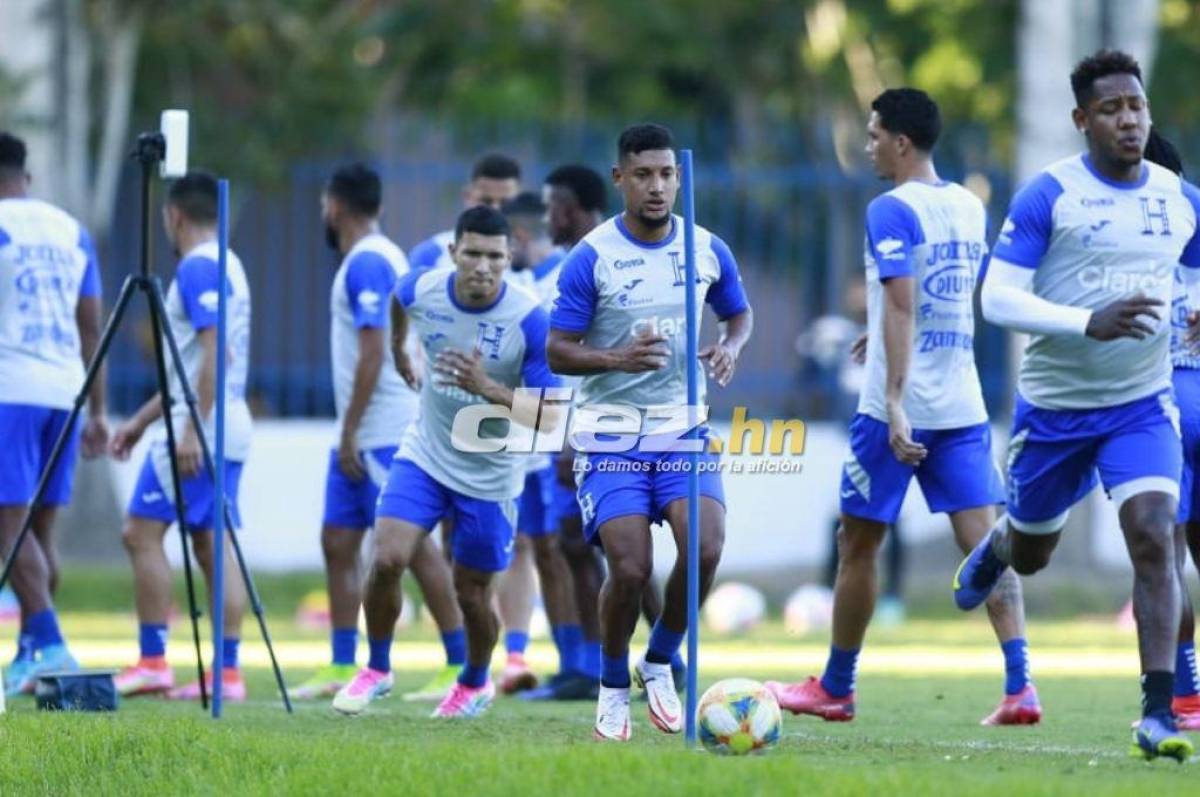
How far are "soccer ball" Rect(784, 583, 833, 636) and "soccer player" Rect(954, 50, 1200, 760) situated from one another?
9732mm

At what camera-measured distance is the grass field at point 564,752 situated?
833 cm

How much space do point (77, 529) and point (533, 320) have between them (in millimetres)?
12115

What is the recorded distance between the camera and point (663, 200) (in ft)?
33.8

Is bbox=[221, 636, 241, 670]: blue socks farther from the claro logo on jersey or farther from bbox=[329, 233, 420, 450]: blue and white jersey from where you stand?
the claro logo on jersey

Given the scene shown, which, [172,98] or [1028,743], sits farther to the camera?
[172,98]

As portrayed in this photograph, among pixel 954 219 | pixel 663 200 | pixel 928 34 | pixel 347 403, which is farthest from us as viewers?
pixel 928 34

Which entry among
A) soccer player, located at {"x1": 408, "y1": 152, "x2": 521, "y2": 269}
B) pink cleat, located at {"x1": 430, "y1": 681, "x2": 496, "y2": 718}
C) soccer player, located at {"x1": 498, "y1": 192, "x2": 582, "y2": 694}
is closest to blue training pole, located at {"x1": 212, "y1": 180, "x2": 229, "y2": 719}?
pink cleat, located at {"x1": 430, "y1": 681, "x2": 496, "y2": 718}

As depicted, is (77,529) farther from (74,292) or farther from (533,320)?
(533,320)

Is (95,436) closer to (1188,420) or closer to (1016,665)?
(1016,665)

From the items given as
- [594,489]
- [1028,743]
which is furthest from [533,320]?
[1028,743]

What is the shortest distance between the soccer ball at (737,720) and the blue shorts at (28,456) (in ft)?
→ 15.4

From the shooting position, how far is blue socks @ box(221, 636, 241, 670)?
13.1m

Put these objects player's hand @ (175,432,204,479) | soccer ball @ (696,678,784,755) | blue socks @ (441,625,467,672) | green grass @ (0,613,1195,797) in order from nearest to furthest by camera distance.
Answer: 1. green grass @ (0,613,1195,797)
2. soccer ball @ (696,678,784,755)
3. player's hand @ (175,432,204,479)
4. blue socks @ (441,625,467,672)

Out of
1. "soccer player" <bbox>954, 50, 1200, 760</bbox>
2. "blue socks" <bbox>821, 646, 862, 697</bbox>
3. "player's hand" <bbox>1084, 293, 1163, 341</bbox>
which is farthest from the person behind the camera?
"blue socks" <bbox>821, 646, 862, 697</bbox>
